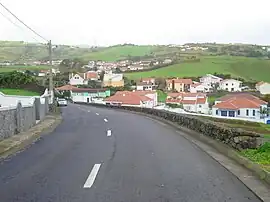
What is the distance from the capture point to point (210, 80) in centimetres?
9244

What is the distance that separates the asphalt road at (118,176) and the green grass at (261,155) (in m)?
0.89

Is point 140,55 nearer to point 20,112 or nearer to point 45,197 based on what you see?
point 20,112

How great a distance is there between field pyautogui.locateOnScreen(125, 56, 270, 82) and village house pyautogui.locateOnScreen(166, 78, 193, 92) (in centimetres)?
720

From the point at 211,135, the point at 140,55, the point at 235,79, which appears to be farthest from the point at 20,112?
the point at 140,55

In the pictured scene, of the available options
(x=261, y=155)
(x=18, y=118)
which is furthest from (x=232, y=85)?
(x=261, y=155)

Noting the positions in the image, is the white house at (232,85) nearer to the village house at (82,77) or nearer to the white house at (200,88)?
the white house at (200,88)

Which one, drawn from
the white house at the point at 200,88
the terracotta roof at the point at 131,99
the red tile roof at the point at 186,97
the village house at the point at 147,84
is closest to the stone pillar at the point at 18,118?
the terracotta roof at the point at 131,99

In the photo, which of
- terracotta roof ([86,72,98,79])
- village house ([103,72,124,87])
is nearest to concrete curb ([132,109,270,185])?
village house ([103,72,124,87])

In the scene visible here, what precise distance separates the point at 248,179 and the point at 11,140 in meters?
11.2

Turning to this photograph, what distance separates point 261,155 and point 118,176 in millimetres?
4148

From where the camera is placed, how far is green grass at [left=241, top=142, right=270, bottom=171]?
420 inches

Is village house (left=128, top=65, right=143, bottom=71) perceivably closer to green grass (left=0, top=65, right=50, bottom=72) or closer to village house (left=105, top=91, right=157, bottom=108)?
green grass (left=0, top=65, right=50, bottom=72)

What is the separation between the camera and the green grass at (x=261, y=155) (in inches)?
420

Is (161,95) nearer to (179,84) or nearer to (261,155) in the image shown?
(179,84)
